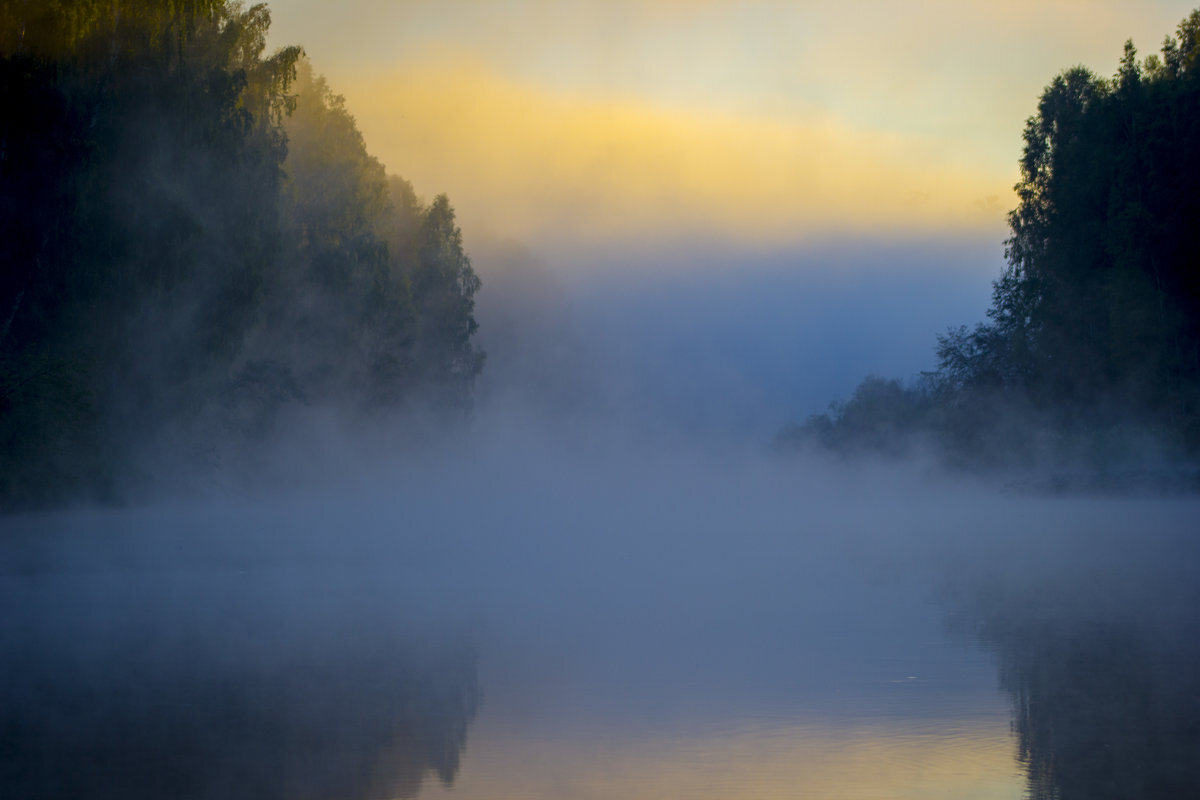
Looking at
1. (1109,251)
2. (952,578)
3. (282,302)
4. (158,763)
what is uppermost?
(1109,251)

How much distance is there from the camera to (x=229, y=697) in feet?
20.1

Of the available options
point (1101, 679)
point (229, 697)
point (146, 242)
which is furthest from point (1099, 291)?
point (229, 697)

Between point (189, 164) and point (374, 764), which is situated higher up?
point (189, 164)

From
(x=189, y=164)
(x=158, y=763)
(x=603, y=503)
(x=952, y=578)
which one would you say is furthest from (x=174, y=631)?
(x=603, y=503)

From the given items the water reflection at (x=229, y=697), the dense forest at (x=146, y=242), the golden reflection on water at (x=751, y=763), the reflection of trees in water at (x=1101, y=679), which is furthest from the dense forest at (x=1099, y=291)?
the golden reflection on water at (x=751, y=763)

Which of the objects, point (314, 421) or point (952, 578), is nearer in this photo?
point (952, 578)

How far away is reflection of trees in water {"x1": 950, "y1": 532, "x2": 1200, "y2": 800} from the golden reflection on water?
0.75 ft

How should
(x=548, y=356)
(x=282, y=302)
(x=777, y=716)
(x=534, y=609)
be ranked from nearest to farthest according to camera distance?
(x=777, y=716) < (x=534, y=609) < (x=282, y=302) < (x=548, y=356)

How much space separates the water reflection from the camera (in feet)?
15.1

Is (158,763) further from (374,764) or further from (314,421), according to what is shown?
(314,421)

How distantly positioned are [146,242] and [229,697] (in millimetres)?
14515

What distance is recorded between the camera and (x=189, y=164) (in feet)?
67.8

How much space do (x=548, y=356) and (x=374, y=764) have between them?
6117 cm

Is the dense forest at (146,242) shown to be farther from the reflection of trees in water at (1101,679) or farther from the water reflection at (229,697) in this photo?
the reflection of trees in water at (1101,679)
